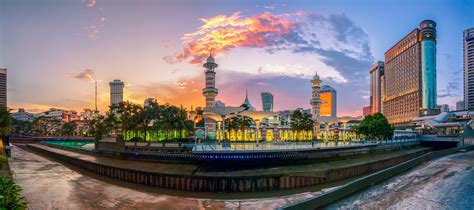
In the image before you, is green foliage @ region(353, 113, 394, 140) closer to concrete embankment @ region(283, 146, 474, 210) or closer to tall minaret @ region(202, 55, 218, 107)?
concrete embankment @ region(283, 146, 474, 210)

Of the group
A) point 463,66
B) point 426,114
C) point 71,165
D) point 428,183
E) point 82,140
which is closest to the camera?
point 428,183

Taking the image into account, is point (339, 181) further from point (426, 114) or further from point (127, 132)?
point (426, 114)

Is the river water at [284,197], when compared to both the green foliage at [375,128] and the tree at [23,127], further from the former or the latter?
the tree at [23,127]

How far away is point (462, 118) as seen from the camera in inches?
4688

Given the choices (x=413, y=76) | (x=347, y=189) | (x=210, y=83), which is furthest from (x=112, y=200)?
(x=413, y=76)

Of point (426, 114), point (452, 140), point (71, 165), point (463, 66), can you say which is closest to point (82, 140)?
point (71, 165)

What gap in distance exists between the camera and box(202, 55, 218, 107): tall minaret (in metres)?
107

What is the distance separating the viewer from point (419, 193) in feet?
55.4

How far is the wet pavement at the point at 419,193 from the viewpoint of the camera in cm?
1446

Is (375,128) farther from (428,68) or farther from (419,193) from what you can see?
(428,68)

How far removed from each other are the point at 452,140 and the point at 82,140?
367 feet

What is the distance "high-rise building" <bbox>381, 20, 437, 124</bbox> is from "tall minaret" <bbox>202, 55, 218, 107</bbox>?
117 metres

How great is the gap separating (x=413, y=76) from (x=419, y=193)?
172 meters

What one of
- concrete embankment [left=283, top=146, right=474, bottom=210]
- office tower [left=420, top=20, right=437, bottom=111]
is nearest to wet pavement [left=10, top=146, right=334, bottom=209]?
concrete embankment [left=283, top=146, right=474, bottom=210]
